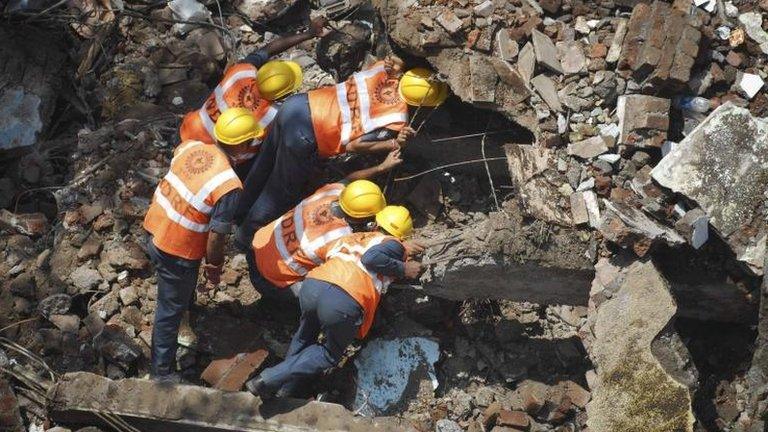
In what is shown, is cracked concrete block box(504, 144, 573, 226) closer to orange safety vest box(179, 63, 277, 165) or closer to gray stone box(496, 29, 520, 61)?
gray stone box(496, 29, 520, 61)

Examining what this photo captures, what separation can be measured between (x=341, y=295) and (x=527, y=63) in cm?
216

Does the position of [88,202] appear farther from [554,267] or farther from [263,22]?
[554,267]

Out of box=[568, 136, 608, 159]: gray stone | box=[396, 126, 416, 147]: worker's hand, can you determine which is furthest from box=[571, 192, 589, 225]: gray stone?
box=[396, 126, 416, 147]: worker's hand

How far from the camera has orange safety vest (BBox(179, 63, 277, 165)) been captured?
22.1 feet

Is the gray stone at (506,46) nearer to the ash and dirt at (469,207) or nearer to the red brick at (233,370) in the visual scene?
the ash and dirt at (469,207)

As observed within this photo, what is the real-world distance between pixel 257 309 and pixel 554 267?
7.61ft

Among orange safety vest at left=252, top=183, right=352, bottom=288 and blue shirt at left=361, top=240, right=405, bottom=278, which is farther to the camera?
orange safety vest at left=252, top=183, right=352, bottom=288

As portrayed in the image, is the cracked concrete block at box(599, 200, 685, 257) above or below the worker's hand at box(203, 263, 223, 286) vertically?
above

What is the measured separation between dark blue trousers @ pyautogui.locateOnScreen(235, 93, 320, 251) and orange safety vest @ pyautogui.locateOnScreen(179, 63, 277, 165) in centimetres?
15

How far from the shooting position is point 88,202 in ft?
24.2

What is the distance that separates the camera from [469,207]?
7.57m

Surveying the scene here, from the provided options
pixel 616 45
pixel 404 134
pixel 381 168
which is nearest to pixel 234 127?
pixel 381 168

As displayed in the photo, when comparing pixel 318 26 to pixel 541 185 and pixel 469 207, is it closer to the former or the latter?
pixel 469 207

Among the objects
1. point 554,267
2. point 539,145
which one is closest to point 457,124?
point 539,145
